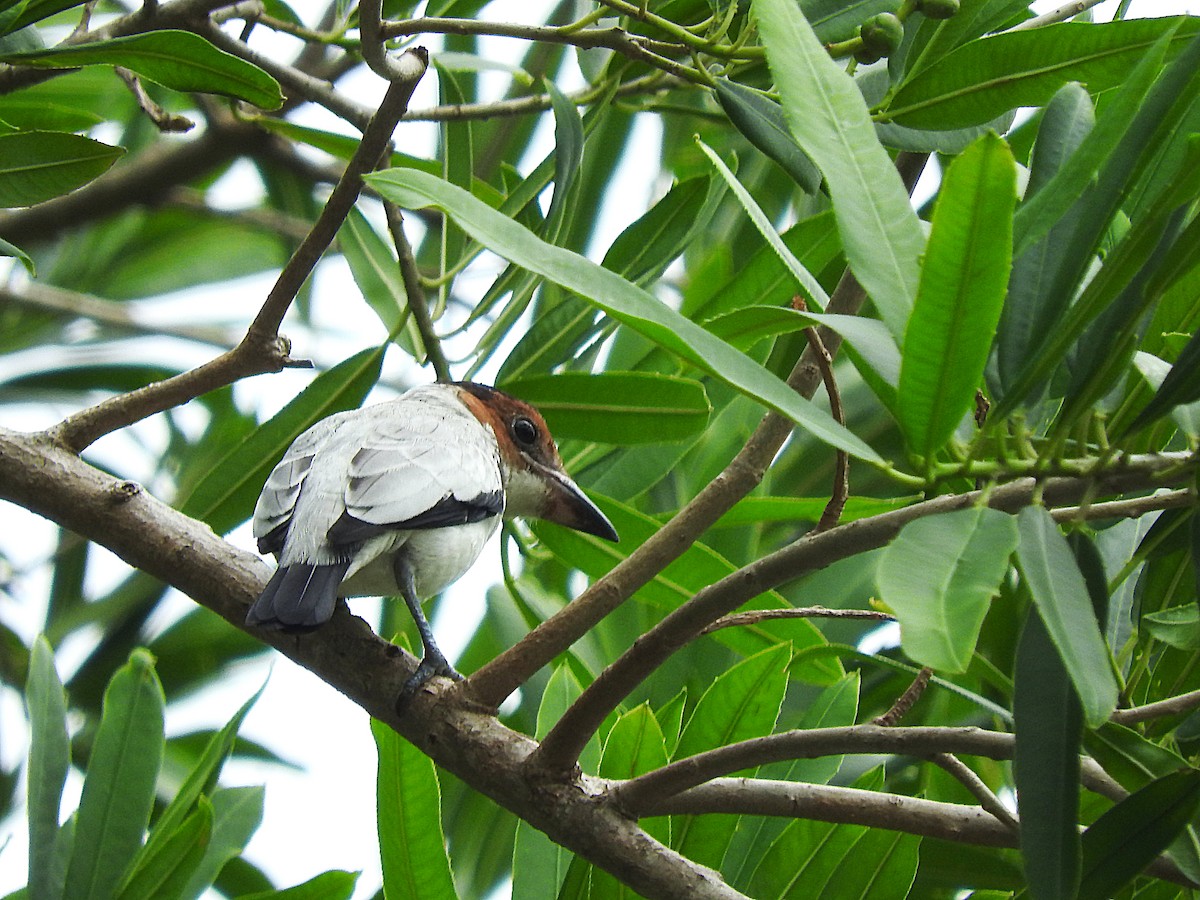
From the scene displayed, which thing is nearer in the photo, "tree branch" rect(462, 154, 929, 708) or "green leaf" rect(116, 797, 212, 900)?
"tree branch" rect(462, 154, 929, 708)

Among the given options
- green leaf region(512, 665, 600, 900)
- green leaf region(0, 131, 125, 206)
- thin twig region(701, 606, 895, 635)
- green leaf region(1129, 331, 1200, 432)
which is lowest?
green leaf region(512, 665, 600, 900)

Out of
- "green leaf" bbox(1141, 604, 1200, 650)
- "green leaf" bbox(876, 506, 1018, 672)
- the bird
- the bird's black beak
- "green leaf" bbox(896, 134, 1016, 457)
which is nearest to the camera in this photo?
"green leaf" bbox(876, 506, 1018, 672)

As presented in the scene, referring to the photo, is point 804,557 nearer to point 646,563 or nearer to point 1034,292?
point 1034,292

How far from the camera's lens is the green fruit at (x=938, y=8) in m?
1.97

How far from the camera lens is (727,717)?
2.17 metres

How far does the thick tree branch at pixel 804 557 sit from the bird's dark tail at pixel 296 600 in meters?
0.57

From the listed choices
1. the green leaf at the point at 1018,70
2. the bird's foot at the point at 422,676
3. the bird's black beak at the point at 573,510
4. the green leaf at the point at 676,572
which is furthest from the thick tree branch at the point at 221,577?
the green leaf at the point at 1018,70

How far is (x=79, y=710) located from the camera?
396 cm

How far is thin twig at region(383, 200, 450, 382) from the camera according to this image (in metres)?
2.53

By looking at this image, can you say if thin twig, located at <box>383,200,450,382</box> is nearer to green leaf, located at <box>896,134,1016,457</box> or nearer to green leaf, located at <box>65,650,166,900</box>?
green leaf, located at <box>65,650,166,900</box>

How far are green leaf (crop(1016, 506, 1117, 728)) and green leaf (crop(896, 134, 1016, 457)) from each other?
147 millimetres

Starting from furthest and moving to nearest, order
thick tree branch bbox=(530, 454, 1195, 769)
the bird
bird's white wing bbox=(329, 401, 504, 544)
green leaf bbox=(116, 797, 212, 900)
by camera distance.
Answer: bird's white wing bbox=(329, 401, 504, 544) < the bird < green leaf bbox=(116, 797, 212, 900) < thick tree branch bbox=(530, 454, 1195, 769)

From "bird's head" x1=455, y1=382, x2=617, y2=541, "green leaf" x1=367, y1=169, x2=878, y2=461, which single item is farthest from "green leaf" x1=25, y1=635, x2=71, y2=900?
"green leaf" x1=367, y1=169, x2=878, y2=461

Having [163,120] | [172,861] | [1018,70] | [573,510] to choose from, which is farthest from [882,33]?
[172,861]
